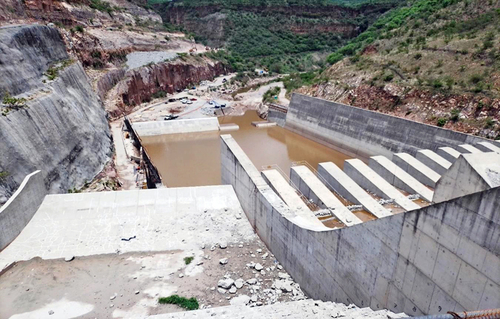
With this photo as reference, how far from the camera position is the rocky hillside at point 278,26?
69688 millimetres

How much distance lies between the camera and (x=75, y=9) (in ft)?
134

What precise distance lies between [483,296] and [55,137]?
18180mm

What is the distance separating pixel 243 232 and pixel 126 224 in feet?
16.7

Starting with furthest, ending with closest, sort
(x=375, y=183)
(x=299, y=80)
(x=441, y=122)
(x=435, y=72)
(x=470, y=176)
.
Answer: (x=299, y=80), (x=435, y=72), (x=441, y=122), (x=375, y=183), (x=470, y=176)

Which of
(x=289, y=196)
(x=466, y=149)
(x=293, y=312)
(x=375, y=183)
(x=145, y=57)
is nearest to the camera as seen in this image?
(x=293, y=312)

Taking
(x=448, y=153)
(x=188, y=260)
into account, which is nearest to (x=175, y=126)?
(x=188, y=260)

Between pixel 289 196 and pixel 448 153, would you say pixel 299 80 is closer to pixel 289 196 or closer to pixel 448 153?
pixel 448 153

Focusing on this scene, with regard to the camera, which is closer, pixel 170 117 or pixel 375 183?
pixel 375 183

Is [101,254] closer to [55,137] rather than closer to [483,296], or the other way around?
[55,137]

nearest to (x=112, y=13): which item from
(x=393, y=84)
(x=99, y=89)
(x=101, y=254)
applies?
(x=99, y=89)

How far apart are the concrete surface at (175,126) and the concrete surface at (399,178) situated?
1897 cm

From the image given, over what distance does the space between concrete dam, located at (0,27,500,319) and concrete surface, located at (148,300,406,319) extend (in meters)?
0.06

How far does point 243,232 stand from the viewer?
14.0m

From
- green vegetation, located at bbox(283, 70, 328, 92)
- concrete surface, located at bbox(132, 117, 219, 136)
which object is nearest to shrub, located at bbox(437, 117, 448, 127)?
green vegetation, located at bbox(283, 70, 328, 92)
